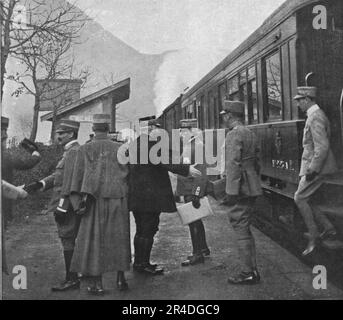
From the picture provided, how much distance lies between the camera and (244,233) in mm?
A: 4441

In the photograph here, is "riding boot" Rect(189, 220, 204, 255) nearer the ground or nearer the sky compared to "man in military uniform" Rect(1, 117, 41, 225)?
nearer the ground

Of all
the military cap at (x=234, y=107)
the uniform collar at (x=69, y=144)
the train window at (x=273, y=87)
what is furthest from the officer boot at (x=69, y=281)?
the train window at (x=273, y=87)

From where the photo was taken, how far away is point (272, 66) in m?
5.69

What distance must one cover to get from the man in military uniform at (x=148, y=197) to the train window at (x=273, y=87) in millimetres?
1522

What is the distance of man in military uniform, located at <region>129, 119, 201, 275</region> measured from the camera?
4809mm

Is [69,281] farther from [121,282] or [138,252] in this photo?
[138,252]

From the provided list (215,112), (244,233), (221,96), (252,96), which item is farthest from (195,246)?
(215,112)

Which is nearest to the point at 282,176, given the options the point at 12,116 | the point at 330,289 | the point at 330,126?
the point at 330,126

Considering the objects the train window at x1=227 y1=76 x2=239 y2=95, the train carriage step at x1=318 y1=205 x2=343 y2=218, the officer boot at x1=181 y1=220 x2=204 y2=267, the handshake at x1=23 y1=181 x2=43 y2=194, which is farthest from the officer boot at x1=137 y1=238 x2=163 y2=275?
the train window at x1=227 y1=76 x2=239 y2=95

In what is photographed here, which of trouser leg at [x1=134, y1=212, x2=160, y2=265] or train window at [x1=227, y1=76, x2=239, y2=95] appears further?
train window at [x1=227, y1=76, x2=239, y2=95]

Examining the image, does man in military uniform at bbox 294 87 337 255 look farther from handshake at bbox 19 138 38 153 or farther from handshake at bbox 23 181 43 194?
handshake at bbox 19 138 38 153

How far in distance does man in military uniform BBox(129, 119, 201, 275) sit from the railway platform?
0.79ft

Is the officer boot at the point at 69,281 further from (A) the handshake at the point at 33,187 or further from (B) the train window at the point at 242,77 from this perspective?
(B) the train window at the point at 242,77

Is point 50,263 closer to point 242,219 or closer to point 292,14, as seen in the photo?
point 242,219
